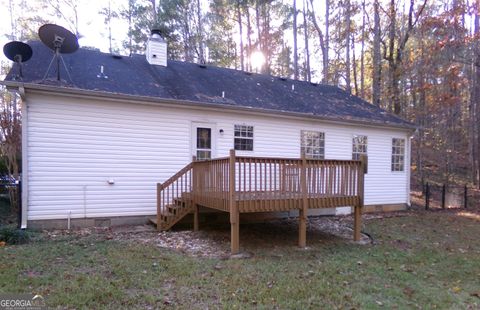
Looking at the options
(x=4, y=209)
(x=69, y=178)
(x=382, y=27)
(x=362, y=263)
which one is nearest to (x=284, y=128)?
(x=362, y=263)

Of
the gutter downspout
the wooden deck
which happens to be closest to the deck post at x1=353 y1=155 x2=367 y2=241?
the wooden deck

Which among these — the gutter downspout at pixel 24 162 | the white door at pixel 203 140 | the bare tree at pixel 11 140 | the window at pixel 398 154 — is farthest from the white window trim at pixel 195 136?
the window at pixel 398 154

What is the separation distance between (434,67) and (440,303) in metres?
17.4

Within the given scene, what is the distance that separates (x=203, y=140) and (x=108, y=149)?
2.46m

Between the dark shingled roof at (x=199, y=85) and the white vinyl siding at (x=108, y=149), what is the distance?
0.46 m

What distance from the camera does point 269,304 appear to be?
364cm

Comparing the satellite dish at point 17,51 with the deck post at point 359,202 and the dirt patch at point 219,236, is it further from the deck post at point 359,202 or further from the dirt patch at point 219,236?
the deck post at point 359,202

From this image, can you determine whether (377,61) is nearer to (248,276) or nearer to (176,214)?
(176,214)

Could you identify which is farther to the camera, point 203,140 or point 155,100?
point 203,140

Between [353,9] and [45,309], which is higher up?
[353,9]

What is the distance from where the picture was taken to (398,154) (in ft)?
39.5

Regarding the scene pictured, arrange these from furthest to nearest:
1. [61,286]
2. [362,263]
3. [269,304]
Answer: [362,263], [61,286], [269,304]

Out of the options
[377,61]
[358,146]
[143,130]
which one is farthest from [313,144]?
[377,61]

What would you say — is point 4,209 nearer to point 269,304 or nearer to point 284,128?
point 284,128
